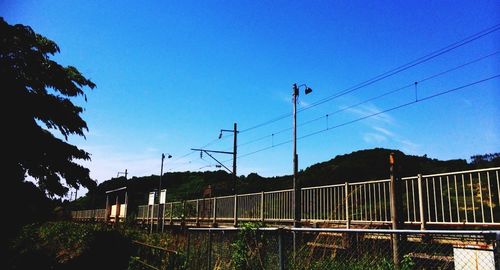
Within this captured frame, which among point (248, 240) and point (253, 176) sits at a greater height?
point (253, 176)

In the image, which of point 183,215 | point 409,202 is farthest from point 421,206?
point 183,215

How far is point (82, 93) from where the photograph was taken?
1198cm

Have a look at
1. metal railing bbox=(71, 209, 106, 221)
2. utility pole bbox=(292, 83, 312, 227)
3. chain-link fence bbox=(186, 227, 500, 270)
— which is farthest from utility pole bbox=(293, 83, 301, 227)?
metal railing bbox=(71, 209, 106, 221)

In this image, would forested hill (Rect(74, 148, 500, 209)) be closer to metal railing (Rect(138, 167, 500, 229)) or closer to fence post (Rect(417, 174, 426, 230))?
fence post (Rect(417, 174, 426, 230))

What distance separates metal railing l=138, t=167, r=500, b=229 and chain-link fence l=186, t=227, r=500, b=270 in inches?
29.3

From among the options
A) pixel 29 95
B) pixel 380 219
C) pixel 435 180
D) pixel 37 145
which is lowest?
pixel 380 219

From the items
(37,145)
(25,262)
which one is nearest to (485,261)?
(37,145)

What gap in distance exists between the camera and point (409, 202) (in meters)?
9.34

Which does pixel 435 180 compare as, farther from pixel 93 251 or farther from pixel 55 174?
pixel 93 251

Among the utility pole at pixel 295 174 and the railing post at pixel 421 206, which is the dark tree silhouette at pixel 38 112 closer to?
the utility pole at pixel 295 174

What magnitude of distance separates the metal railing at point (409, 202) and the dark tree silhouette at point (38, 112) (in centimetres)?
659

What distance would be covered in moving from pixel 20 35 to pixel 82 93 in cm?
228

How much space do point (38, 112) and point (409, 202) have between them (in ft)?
31.0

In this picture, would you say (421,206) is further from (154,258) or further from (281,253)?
(154,258)
